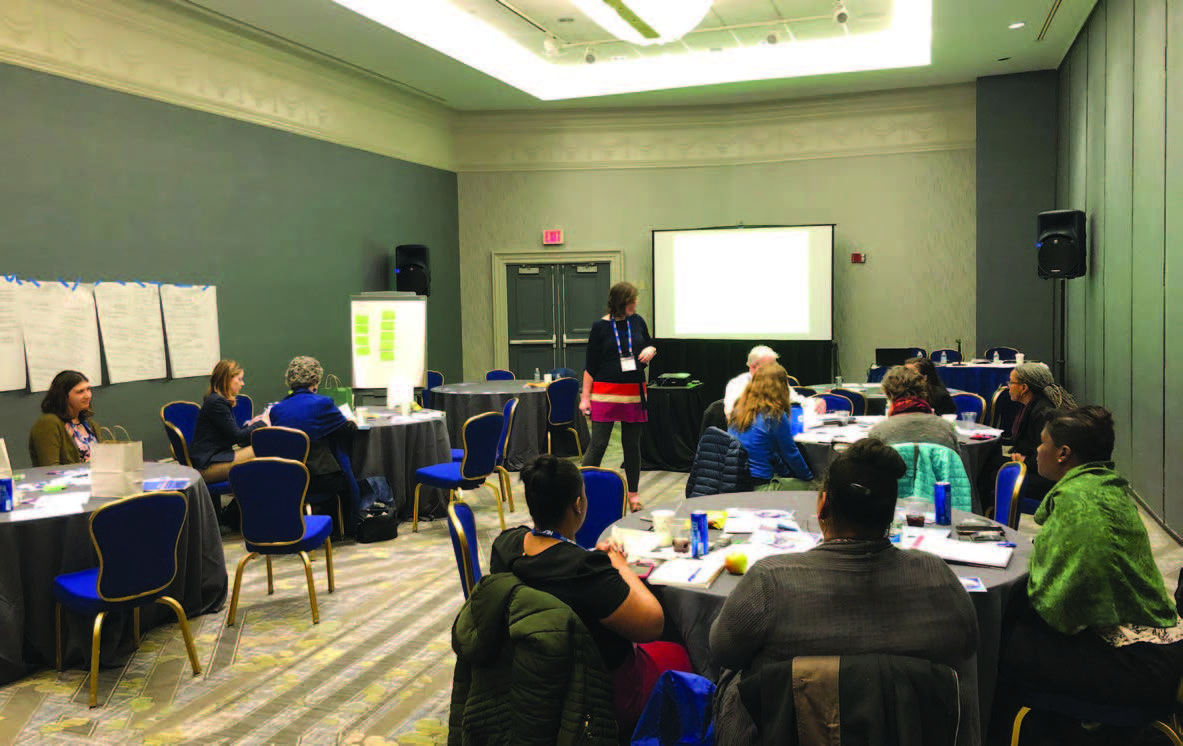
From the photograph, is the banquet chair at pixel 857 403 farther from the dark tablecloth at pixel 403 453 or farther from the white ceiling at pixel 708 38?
the white ceiling at pixel 708 38

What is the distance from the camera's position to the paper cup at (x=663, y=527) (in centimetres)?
305

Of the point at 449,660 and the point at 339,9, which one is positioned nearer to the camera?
the point at 449,660

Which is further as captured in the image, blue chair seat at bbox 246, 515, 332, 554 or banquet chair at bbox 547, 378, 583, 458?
banquet chair at bbox 547, 378, 583, 458

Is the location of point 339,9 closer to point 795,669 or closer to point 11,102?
point 11,102

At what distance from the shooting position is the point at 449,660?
13.5 ft

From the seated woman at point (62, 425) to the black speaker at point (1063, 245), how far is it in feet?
26.0

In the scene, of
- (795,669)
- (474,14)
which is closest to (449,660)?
(795,669)

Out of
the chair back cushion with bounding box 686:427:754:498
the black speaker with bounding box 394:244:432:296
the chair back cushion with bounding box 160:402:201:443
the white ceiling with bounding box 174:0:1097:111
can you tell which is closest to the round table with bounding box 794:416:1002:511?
the chair back cushion with bounding box 686:427:754:498

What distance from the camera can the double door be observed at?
39.1 ft

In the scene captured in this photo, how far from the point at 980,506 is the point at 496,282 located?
8077 millimetres

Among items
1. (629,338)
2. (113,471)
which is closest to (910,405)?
(629,338)

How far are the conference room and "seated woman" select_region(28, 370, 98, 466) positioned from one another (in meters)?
1.25

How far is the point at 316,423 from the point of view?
5.75 m

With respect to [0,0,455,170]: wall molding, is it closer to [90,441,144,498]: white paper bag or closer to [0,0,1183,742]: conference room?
[0,0,1183,742]: conference room
